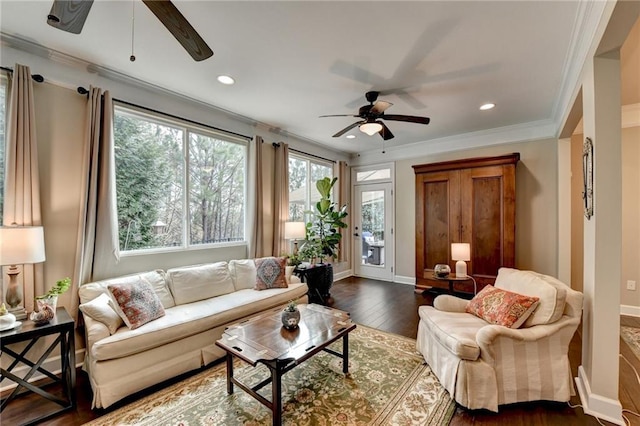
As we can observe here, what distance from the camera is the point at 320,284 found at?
4383 millimetres

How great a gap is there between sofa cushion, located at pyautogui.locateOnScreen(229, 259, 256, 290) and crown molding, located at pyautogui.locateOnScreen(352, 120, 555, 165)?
145 inches

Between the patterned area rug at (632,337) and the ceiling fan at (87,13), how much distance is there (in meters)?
4.66

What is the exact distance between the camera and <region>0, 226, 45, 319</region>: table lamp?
1.94 metres

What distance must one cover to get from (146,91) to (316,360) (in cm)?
343

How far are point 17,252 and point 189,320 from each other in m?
1.32

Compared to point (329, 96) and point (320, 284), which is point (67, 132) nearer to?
point (329, 96)

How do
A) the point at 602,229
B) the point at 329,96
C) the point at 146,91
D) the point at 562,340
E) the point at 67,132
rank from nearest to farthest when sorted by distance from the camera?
the point at 602,229, the point at 562,340, the point at 67,132, the point at 146,91, the point at 329,96

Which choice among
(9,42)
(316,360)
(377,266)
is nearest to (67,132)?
(9,42)

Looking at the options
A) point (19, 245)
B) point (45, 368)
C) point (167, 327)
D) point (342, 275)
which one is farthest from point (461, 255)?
point (45, 368)

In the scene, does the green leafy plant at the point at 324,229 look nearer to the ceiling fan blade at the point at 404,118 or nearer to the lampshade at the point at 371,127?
the lampshade at the point at 371,127

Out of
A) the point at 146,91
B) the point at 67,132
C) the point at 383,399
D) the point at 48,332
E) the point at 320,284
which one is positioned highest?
the point at 146,91

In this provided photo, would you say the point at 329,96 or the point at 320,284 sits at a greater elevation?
the point at 329,96

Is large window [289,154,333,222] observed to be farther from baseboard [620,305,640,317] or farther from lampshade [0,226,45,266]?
baseboard [620,305,640,317]

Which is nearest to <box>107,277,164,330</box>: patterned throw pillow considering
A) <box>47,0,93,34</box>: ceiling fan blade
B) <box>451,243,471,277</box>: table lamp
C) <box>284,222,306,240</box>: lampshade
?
<box>47,0,93,34</box>: ceiling fan blade
